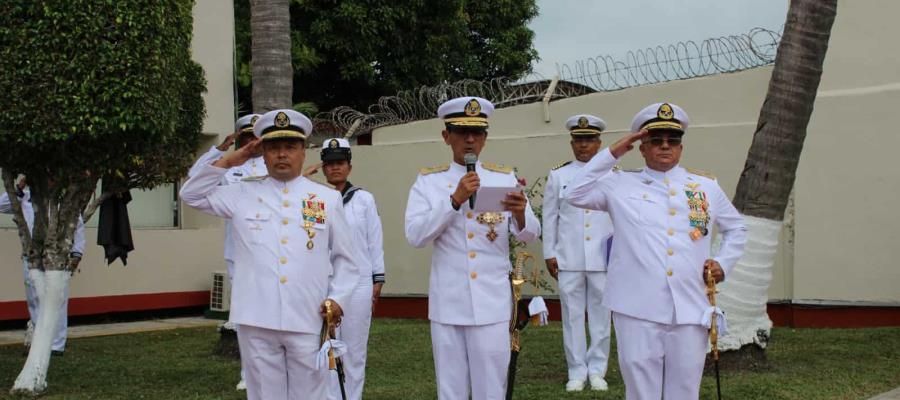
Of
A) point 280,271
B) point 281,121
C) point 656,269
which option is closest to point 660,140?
point 656,269

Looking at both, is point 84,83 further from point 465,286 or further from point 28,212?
point 28,212

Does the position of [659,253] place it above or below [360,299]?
above

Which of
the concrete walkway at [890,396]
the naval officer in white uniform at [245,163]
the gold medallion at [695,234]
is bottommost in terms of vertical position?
the concrete walkway at [890,396]

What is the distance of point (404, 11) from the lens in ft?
71.0

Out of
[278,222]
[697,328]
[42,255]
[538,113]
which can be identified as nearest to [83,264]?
[42,255]

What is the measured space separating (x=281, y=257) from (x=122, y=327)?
9515 mm

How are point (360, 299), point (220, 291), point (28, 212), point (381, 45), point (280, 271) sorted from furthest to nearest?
point (381, 45), point (220, 291), point (28, 212), point (360, 299), point (280, 271)

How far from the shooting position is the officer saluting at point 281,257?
4871mm

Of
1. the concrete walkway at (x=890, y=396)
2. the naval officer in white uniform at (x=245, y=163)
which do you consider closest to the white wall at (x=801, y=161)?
the concrete walkway at (x=890, y=396)

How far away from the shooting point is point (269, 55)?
380 inches

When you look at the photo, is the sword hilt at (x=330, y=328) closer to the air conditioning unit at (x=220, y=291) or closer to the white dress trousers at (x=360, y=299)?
the white dress trousers at (x=360, y=299)

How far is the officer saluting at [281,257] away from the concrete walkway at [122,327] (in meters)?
7.82

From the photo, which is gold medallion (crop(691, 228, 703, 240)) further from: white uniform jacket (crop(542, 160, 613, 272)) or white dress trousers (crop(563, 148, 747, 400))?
white uniform jacket (crop(542, 160, 613, 272))

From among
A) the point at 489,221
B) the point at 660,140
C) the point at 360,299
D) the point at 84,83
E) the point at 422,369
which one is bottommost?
the point at 422,369
